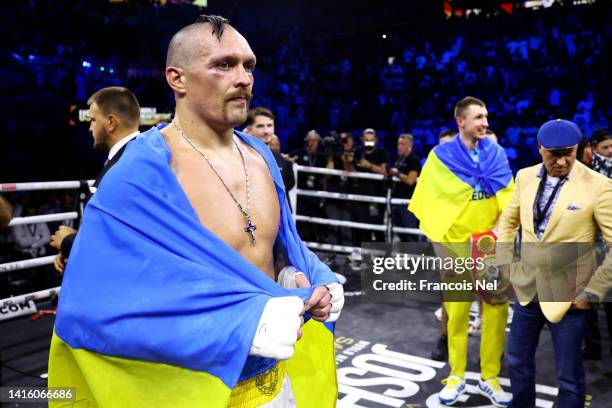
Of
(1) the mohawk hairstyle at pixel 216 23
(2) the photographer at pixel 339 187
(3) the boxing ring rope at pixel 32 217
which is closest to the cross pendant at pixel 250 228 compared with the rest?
(1) the mohawk hairstyle at pixel 216 23

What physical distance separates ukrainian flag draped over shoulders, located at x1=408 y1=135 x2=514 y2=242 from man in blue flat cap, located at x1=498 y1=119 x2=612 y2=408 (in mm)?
735

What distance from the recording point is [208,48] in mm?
1424

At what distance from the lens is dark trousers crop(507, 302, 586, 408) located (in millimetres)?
2539

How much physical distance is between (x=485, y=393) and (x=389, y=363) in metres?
0.67

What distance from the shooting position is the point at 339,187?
6.62 meters

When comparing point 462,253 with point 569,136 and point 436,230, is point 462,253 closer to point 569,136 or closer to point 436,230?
point 436,230

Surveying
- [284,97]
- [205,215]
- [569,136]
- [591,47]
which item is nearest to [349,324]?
[569,136]

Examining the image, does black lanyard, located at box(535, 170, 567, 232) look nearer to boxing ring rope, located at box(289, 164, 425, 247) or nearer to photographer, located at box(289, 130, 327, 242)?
boxing ring rope, located at box(289, 164, 425, 247)

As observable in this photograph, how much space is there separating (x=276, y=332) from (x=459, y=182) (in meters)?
2.57

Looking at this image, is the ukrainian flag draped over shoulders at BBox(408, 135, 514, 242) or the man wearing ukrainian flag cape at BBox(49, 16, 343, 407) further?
the ukrainian flag draped over shoulders at BBox(408, 135, 514, 242)

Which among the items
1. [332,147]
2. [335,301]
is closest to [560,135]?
[335,301]

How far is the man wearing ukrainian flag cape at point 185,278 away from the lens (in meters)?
1.21

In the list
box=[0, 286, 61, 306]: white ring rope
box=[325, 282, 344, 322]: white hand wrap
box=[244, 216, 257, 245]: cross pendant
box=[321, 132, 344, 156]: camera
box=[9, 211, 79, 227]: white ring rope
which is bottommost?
box=[0, 286, 61, 306]: white ring rope

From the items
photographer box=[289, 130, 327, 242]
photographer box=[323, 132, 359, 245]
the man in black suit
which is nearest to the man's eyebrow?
the man in black suit
